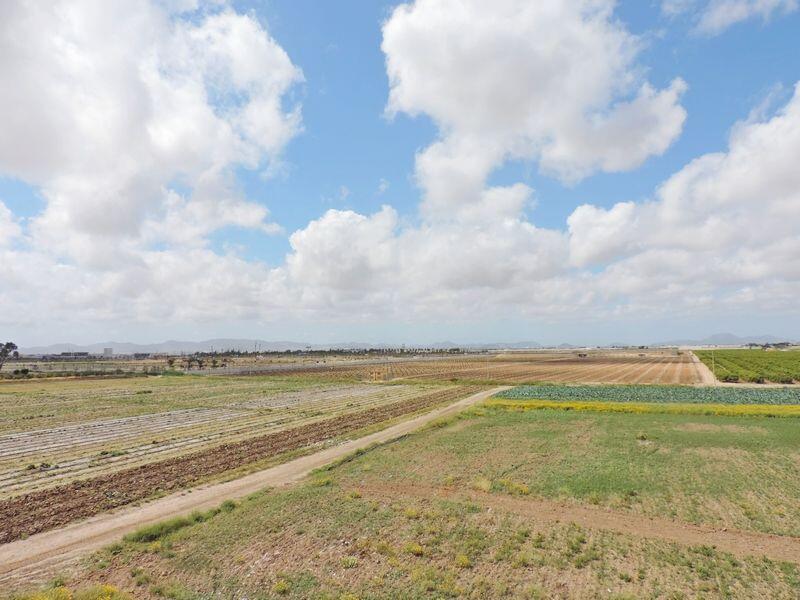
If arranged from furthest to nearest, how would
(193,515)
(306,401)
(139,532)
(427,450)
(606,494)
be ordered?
(306,401) → (427,450) → (606,494) → (193,515) → (139,532)

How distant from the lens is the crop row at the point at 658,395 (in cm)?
5284

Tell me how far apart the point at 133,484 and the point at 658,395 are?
57520 millimetres

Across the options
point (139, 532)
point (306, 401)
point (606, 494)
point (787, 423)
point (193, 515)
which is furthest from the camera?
point (306, 401)

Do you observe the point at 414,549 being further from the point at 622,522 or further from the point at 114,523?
the point at 114,523

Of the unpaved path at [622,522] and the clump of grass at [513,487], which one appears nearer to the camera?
the unpaved path at [622,522]

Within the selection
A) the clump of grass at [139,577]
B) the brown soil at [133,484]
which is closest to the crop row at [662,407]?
the brown soil at [133,484]

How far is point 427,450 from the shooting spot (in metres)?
28.2

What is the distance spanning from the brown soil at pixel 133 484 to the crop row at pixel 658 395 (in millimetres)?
A: 32788

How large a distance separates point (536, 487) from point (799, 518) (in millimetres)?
9348

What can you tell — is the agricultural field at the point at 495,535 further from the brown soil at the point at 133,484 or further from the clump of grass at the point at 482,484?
the brown soil at the point at 133,484

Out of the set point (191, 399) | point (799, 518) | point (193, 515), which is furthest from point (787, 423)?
point (191, 399)

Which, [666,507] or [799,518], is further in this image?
[666,507]

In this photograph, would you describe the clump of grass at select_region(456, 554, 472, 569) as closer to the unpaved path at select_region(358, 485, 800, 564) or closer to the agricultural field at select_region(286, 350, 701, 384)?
the unpaved path at select_region(358, 485, 800, 564)

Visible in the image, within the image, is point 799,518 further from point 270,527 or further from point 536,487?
point 270,527
